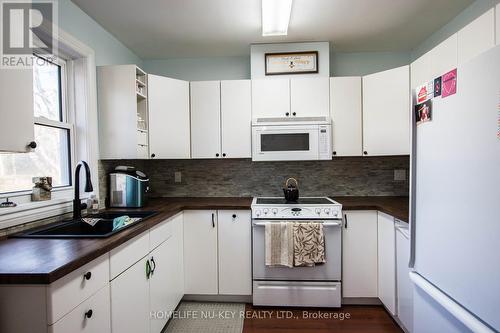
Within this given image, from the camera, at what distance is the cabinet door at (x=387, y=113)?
225cm

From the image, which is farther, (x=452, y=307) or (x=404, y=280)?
(x=404, y=280)

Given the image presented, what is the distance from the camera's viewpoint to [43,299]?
0.89 meters

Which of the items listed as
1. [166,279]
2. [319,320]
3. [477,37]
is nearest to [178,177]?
[166,279]

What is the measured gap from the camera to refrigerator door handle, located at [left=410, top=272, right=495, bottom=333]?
2.60ft

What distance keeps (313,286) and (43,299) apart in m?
1.91

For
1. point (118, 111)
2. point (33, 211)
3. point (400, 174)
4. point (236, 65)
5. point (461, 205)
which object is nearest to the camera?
point (461, 205)

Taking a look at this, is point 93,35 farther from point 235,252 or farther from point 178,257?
point 235,252

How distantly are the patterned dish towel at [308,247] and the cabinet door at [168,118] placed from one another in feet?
4.38

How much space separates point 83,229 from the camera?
169 cm

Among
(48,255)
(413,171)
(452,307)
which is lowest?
(452,307)

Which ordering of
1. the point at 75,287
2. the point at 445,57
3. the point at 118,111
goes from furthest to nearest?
1. the point at 118,111
2. the point at 445,57
3. the point at 75,287

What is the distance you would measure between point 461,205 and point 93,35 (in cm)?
262

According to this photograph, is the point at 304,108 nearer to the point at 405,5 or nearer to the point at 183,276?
the point at 405,5

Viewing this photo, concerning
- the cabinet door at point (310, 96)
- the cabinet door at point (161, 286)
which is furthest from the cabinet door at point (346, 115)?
the cabinet door at point (161, 286)
